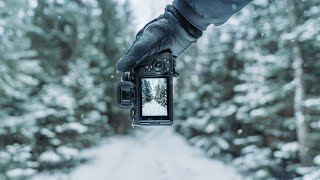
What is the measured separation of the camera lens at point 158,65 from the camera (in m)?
2.31

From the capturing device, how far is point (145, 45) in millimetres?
2121

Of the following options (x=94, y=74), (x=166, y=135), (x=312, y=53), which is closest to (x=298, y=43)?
(x=312, y=53)

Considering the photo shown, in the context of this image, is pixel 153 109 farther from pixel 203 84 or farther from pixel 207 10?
pixel 203 84

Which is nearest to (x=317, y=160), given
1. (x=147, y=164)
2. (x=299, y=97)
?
(x=299, y=97)

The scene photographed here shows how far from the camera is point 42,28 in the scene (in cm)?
1186

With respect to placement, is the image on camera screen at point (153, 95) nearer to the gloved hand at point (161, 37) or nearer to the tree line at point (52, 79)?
the gloved hand at point (161, 37)

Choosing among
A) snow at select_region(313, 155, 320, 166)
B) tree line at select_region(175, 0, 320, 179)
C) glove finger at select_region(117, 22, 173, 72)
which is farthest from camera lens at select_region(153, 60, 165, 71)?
snow at select_region(313, 155, 320, 166)

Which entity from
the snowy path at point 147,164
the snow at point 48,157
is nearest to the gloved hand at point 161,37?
the snowy path at point 147,164

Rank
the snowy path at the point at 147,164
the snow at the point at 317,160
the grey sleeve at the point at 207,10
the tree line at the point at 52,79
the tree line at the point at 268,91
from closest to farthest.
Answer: the grey sleeve at the point at 207,10
the snow at the point at 317,160
the tree line at the point at 268,91
the tree line at the point at 52,79
the snowy path at the point at 147,164

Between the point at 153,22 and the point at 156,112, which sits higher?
the point at 153,22

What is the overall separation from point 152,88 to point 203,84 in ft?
49.0

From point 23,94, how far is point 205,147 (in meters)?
8.16

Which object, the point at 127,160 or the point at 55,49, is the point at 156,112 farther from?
the point at 127,160

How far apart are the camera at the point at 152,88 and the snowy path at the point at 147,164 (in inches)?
383
